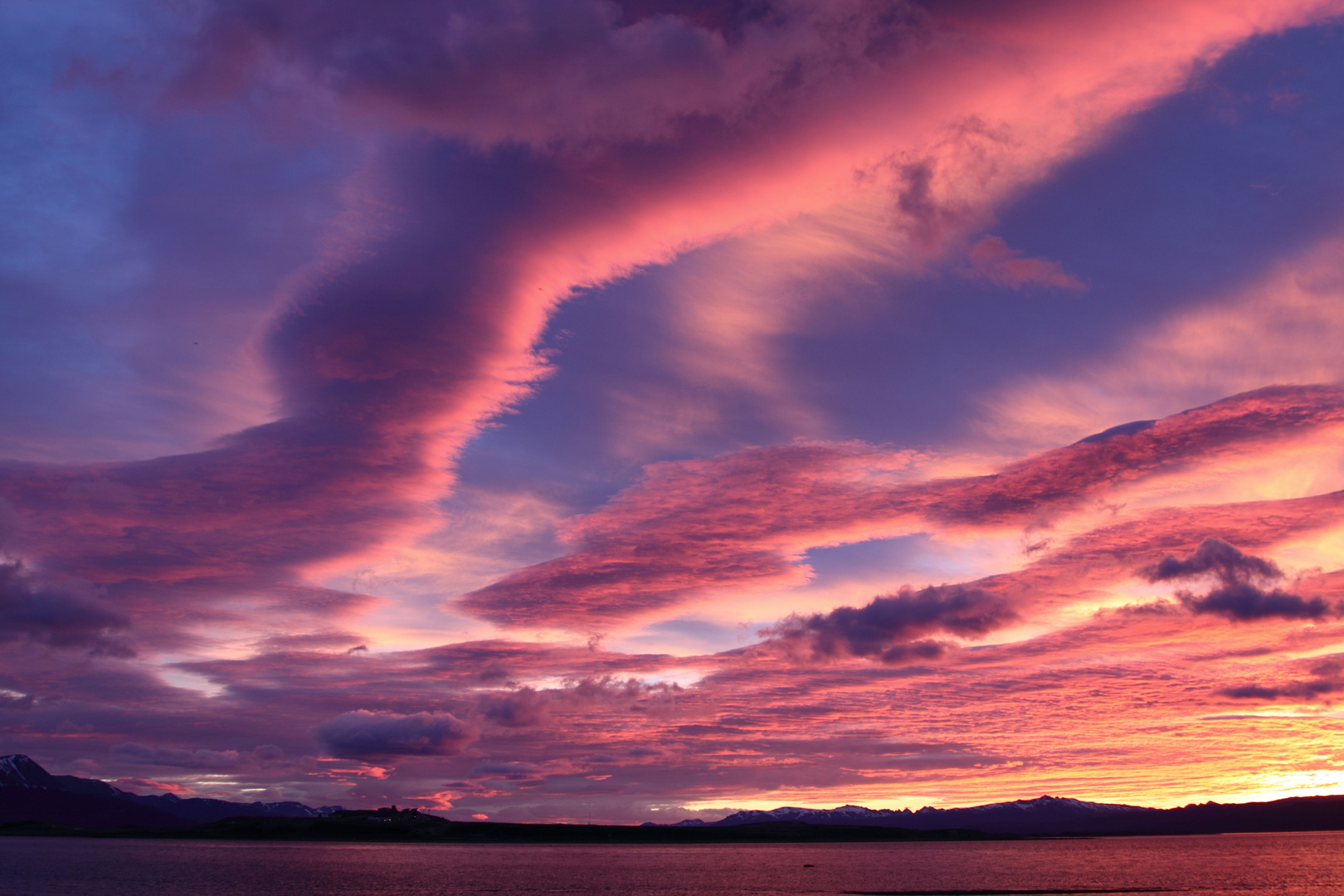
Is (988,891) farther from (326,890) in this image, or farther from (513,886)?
(326,890)

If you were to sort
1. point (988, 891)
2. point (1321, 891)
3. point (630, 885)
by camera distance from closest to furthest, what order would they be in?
point (1321, 891), point (988, 891), point (630, 885)

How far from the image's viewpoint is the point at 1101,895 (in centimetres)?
16562

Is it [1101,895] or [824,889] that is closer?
[1101,895]

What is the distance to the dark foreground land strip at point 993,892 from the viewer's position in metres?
168

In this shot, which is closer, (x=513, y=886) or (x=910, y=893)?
(x=910, y=893)

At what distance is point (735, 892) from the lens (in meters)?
167

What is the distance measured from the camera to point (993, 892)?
174m

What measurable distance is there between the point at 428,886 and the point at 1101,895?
142360 millimetres

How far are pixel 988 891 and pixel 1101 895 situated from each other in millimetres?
22387

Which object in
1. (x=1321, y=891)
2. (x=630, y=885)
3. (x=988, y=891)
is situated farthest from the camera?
(x=630, y=885)

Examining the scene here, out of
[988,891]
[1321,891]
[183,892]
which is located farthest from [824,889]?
[183,892]

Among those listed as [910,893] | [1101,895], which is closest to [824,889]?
[910,893]

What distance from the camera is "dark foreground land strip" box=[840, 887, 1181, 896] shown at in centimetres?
16850

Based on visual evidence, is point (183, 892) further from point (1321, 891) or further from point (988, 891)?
point (1321, 891)
